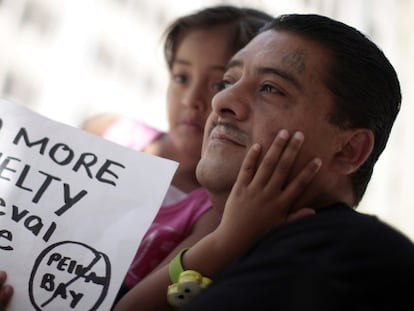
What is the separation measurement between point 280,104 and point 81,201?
321 millimetres

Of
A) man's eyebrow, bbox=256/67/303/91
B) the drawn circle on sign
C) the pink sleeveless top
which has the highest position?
man's eyebrow, bbox=256/67/303/91

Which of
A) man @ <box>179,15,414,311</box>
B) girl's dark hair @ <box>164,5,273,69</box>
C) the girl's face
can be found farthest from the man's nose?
man @ <box>179,15,414,311</box>

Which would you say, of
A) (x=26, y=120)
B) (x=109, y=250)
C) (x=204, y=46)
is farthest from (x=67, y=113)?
(x=109, y=250)

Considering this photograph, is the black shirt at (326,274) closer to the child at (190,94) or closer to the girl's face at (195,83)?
the child at (190,94)

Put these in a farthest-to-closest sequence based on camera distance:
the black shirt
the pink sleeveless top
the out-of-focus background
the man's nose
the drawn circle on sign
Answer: the out-of-focus background < the man's nose < the pink sleeveless top < the drawn circle on sign < the black shirt

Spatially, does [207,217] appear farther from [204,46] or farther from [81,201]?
[204,46]

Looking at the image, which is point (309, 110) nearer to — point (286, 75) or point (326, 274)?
point (286, 75)

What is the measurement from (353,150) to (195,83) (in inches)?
19.0

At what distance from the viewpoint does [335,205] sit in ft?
2.34

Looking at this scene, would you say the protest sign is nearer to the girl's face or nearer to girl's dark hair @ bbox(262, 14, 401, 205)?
girl's dark hair @ bbox(262, 14, 401, 205)

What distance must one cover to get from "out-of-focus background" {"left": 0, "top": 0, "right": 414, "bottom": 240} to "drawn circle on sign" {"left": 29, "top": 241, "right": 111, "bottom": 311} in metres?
0.93

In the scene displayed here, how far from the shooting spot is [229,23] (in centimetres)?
125

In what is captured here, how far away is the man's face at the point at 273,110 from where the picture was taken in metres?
0.77

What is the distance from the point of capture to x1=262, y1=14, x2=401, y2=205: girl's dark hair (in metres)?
0.79
